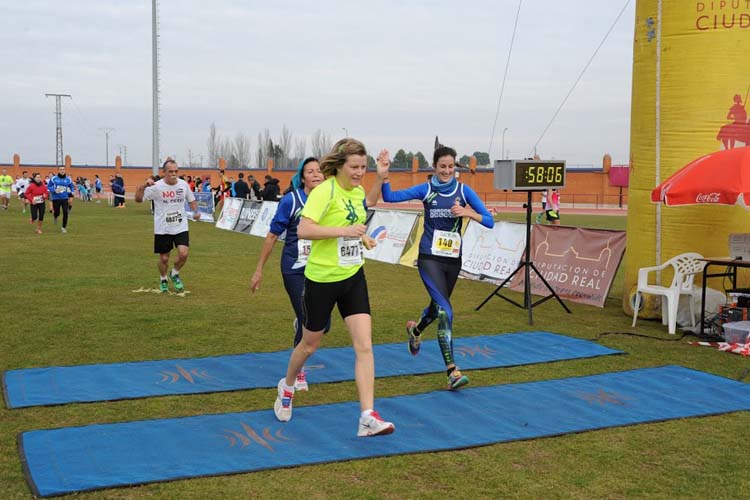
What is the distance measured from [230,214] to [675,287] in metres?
21.6

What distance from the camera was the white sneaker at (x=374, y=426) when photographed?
18.3ft

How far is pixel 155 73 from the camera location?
123 ft

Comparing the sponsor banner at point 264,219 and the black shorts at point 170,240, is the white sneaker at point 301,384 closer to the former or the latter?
the black shorts at point 170,240

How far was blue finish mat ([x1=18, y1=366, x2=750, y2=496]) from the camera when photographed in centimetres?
503

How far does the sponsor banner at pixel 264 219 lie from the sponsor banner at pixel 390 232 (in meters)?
6.94

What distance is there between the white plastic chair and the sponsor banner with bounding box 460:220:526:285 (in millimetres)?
4263

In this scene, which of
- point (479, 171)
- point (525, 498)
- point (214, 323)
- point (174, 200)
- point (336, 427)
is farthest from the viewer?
point (479, 171)

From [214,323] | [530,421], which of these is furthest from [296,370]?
[214,323]

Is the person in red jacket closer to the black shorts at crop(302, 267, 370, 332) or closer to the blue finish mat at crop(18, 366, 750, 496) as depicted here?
the blue finish mat at crop(18, 366, 750, 496)

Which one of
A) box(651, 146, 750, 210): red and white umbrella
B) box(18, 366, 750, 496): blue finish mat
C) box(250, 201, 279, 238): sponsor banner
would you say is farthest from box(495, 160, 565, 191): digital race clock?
box(250, 201, 279, 238): sponsor banner

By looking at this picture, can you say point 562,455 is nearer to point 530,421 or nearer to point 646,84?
point 530,421

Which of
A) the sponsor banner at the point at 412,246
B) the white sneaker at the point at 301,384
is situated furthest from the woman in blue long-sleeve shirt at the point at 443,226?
the sponsor banner at the point at 412,246

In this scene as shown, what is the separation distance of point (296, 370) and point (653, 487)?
270cm

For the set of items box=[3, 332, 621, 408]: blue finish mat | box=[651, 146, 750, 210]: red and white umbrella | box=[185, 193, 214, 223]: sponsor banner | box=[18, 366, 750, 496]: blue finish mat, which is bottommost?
box=[18, 366, 750, 496]: blue finish mat
